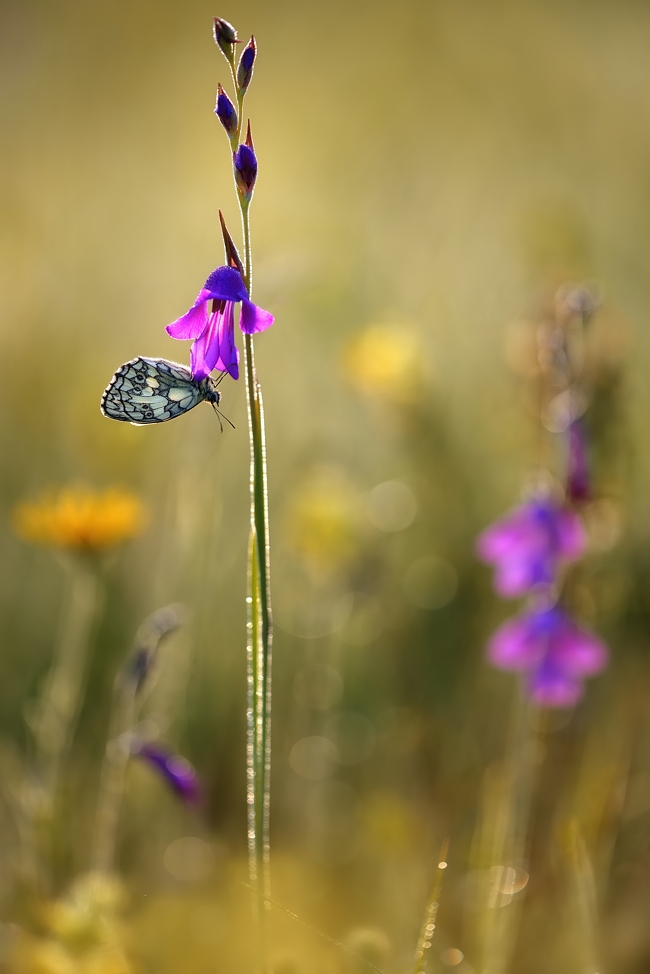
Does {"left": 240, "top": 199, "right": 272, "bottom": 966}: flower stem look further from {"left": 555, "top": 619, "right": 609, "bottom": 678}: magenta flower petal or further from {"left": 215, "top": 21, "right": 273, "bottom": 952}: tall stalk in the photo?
{"left": 555, "top": 619, "right": 609, "bottom": 678}: magenta flower petal

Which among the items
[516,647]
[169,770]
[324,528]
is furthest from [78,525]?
[516,647]

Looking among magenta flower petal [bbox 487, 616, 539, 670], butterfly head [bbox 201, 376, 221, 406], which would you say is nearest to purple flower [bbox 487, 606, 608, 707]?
magenta flower petal [bbox 487, 616, 539, 670]

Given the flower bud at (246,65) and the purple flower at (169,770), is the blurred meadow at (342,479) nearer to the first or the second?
the purple flower at (169,770)

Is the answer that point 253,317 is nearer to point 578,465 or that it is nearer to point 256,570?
point 256,570

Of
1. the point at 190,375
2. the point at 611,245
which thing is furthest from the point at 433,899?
the point at 611,245

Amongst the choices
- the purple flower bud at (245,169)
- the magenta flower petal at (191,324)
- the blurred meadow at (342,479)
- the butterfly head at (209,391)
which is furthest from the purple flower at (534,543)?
the purple flower bud at (245,169)
